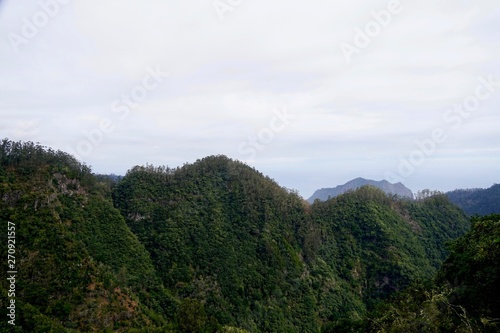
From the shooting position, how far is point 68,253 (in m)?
31.7

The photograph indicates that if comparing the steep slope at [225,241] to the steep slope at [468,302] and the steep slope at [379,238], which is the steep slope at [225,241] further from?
the steep slope at [468,302]

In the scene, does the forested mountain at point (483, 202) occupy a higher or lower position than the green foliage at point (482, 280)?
higher

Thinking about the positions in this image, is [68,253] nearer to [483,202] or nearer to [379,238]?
[379,238]

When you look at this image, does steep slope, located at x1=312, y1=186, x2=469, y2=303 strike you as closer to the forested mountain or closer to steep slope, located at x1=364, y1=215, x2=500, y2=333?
steep slope, located at x1=364, y1=215, x2=500, y2=333

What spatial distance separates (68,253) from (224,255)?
22.2 metres

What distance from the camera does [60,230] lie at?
33062 mm

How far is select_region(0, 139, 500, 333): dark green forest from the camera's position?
24.1m

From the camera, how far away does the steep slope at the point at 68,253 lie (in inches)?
1121

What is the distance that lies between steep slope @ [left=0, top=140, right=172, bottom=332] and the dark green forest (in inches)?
4.8

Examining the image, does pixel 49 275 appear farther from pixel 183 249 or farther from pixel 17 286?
pixel 183 249

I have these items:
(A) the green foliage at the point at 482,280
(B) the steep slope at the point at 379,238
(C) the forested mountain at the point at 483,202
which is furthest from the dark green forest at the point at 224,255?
(C) the forested mountain at the point at 483,202

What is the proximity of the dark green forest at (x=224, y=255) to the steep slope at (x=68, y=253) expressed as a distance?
0.12m

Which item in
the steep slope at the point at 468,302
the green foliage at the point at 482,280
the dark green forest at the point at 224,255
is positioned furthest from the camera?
the dark green forest at the point at 224,255

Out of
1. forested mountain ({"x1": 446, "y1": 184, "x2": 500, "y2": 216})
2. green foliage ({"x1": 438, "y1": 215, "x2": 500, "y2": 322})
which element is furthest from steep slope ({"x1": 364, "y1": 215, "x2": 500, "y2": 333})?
forested mountain ({"x1": 446, "y1": 184, "x2": 500, "y2": 216})
